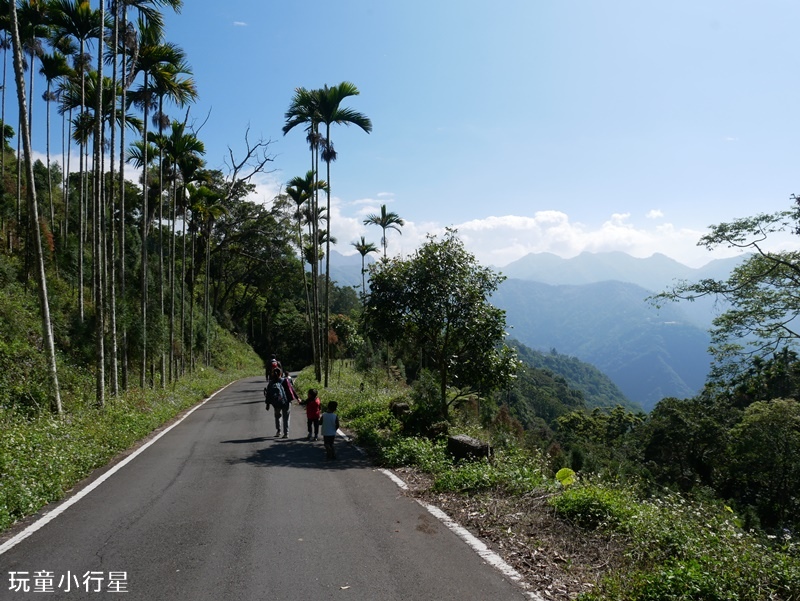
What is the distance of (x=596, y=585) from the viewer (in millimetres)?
4414

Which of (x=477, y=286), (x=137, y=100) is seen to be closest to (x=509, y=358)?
(x=477, y=286)

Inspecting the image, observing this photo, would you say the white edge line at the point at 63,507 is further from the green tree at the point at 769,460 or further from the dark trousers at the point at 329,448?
the green tree at the point at 769,460

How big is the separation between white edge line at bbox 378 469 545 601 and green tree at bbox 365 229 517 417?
5.73 m

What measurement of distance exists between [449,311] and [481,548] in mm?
7495

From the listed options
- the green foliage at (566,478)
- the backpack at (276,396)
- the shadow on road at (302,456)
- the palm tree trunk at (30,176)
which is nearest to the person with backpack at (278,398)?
the backpack at (276,396)

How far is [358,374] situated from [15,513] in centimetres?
2847

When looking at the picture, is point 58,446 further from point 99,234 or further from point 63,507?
point 99,234

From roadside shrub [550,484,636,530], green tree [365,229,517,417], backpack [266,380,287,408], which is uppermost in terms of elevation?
green tree [365,229,517,417]

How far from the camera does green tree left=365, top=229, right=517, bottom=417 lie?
1242 centimetres

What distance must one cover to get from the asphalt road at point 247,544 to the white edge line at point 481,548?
0.08m

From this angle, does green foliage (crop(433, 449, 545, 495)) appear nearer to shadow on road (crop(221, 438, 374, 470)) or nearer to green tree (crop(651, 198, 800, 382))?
shadow on road (crop(221, 438, 374, 470))

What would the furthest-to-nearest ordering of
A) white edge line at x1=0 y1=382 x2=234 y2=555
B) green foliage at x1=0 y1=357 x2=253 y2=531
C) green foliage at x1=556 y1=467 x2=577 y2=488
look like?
1. green foliage at x1=556 y1=467 x2=577 y2=488
2. green foliage at x1=0 y1=357 x2=253 y2=531
3. white edge line at x1=0 y1=382 x2=234 y2=555

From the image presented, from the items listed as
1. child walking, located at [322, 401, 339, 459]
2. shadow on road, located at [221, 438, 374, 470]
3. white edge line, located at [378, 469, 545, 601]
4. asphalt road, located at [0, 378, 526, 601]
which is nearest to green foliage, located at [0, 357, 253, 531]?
asphalt road, located at [0, 378, 526, 601]

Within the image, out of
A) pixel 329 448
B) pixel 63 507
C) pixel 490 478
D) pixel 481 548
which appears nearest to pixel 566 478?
pixel 490 478
